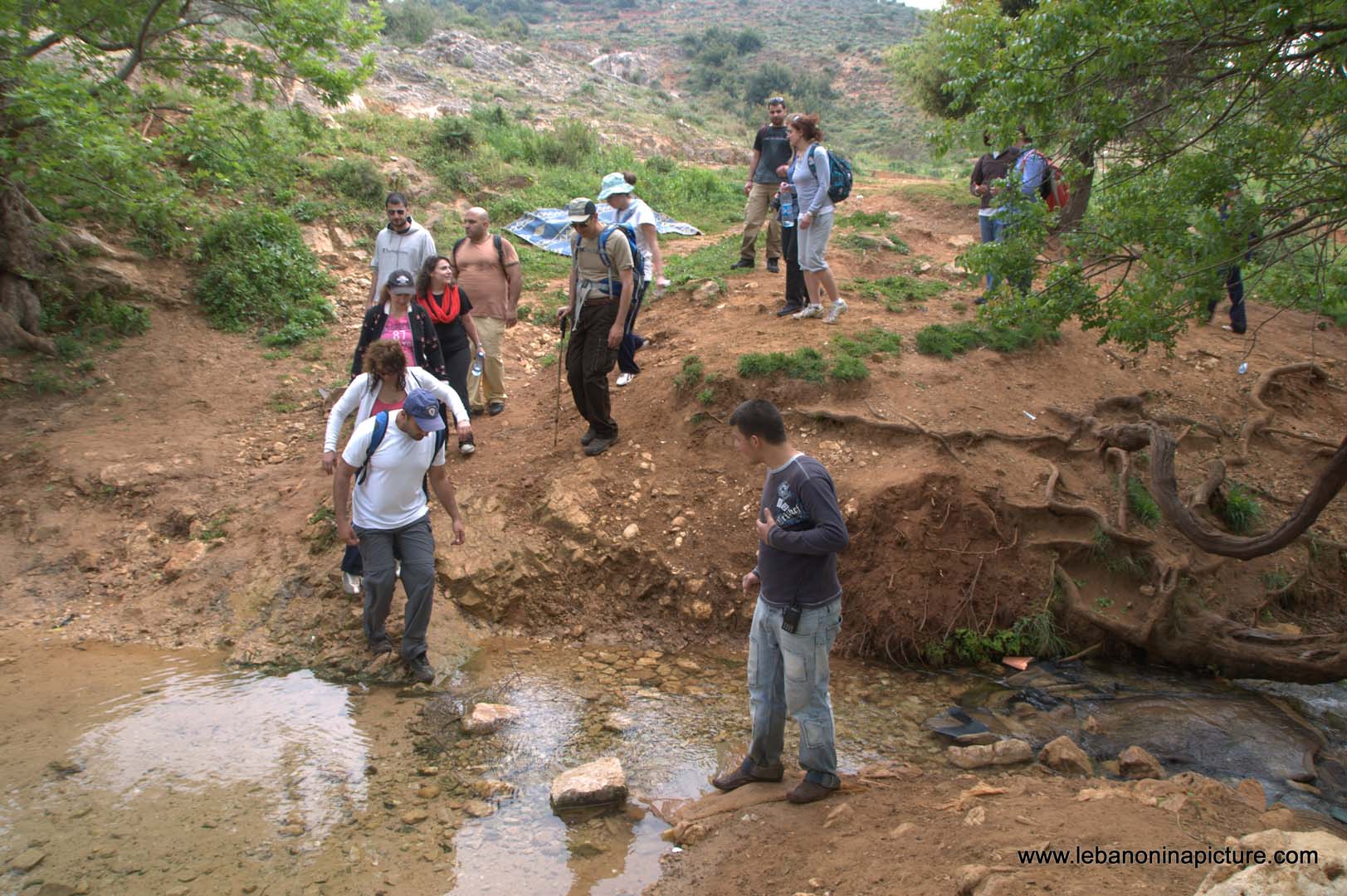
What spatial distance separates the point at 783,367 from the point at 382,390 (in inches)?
145

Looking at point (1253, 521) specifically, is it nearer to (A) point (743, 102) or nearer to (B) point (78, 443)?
(B) point (78, 443)

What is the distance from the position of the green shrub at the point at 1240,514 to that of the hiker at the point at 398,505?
609cm

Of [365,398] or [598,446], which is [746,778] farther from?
[598,446]

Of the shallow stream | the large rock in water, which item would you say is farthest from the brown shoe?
the large rock in water

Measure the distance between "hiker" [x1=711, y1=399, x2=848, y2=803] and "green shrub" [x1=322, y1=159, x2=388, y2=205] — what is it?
32.5 feet

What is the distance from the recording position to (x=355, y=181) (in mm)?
12164

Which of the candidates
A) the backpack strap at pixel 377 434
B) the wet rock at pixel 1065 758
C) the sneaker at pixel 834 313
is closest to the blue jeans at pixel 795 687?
the wet rock at pixel 1065 758

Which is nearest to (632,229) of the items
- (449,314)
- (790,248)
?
(449,314)

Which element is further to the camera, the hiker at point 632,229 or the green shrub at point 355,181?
the green shrub at point 355,181

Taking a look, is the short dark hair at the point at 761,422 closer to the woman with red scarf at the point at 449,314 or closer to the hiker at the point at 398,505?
the hiker at the point at 398,505

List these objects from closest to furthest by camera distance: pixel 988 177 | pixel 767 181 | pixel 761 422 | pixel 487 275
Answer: pixel 761 422, pixel 487 275, pixel 988 177, pixel 767 181

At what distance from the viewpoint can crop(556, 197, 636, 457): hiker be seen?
20.9ft

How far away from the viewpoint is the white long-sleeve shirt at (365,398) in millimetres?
4977

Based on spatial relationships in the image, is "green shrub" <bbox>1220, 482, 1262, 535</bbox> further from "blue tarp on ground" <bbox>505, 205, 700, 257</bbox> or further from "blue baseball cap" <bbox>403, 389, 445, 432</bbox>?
"blue tarp on ground" <bbox>505, 205, 700, 257</bbox>
